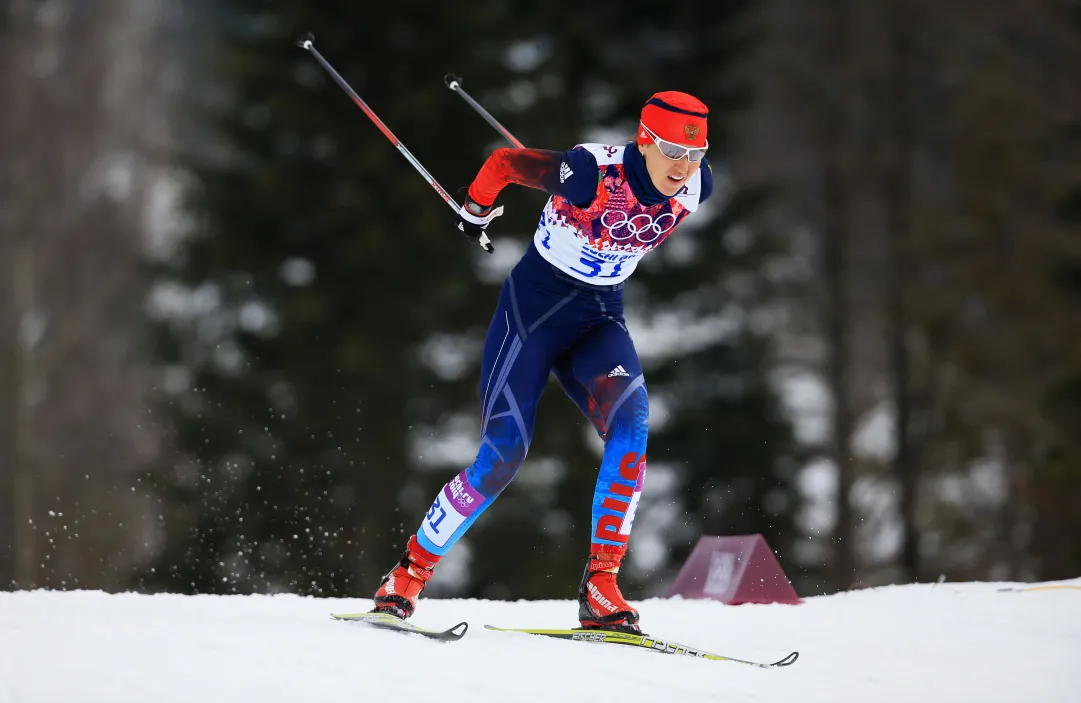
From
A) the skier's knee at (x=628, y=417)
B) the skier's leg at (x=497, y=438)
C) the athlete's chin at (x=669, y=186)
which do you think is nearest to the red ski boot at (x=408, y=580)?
the skier's leg at (x=497, y=438)

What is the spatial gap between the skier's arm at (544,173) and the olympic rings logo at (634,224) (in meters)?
0.09

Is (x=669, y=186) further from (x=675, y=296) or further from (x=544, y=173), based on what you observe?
(x=675, y=296)

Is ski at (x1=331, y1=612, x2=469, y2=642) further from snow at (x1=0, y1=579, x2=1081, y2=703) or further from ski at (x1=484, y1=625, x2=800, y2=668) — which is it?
ski at (x1=484, y1=625, x2=800, y2=668)

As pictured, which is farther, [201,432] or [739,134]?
[739,134]

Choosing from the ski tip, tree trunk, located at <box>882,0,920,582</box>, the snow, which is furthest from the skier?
tree trunk, located at <box>882,0,920,582</box>

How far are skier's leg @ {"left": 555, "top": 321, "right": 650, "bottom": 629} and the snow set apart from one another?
0.22 m

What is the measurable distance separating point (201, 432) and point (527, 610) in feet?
27.5

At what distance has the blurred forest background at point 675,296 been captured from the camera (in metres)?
12.2

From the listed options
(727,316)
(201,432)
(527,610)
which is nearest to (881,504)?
(727,316)

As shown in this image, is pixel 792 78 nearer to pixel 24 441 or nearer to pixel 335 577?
pixel 335 577

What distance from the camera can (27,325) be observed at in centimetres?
1562

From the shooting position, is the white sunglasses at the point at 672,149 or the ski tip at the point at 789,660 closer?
the ski tip at the point at 789,660

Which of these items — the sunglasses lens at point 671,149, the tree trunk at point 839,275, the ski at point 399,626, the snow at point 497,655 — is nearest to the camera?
the snow at point 497,655

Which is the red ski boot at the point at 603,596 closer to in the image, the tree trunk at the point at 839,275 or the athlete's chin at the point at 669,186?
the athlete's chin at the point at 669,186
